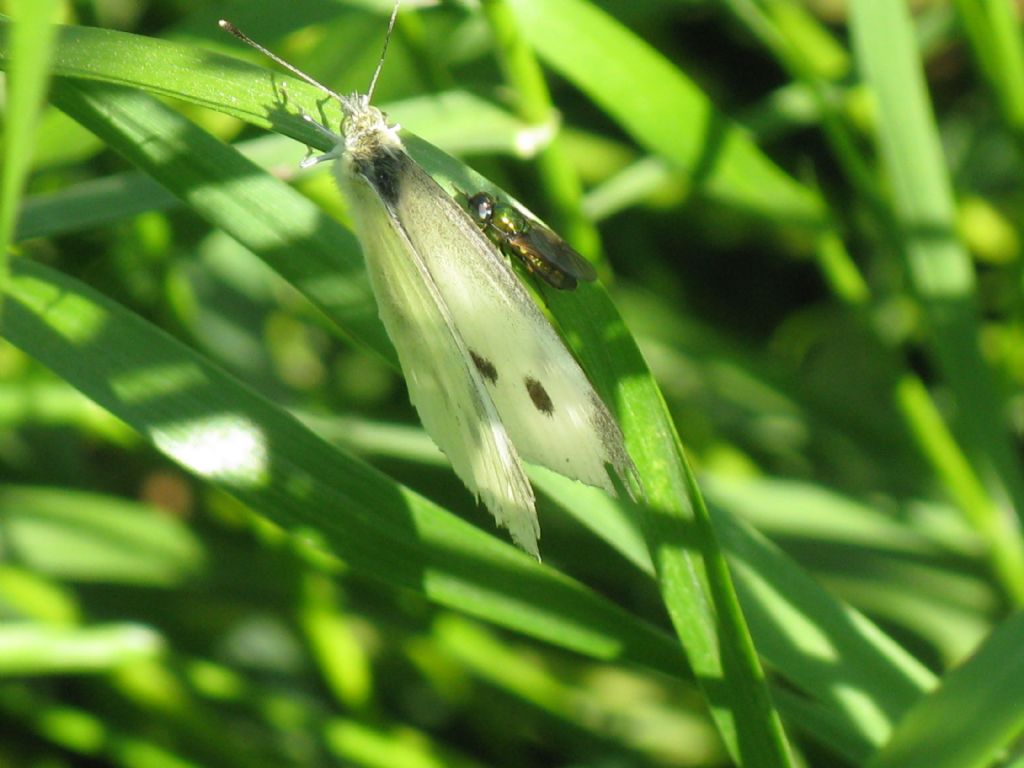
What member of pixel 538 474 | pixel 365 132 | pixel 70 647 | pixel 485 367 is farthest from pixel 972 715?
pixel 70 647

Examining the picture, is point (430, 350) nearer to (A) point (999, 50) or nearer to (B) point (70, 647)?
(B) point (70, 647)

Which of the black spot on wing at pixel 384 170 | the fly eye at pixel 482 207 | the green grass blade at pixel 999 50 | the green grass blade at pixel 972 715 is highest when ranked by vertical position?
the green grass blade at pixel 999 50

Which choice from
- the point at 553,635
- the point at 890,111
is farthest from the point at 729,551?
the point at 890,111

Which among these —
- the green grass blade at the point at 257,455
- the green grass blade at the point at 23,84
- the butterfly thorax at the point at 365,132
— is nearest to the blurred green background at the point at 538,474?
the green grass blade at the point at 257,455

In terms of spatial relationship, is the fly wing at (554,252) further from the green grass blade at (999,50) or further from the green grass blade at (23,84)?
the green grass blade at (999,50)

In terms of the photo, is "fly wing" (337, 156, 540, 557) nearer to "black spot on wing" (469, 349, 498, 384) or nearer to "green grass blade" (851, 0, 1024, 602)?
"black spot on wing" (469, 349, 498, 384)

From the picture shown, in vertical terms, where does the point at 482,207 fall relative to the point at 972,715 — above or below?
above
